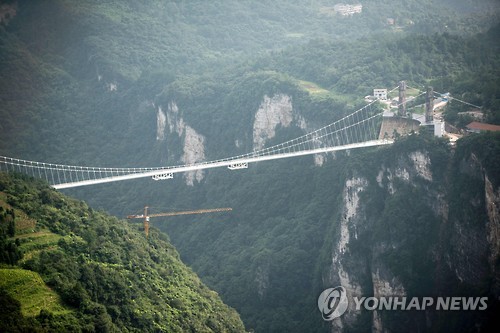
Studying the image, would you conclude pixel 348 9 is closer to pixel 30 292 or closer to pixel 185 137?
pixel 185 137

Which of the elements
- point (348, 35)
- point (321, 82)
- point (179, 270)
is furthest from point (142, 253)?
point (348, 35)

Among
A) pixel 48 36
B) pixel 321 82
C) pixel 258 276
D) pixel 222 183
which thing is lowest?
pixel 258 276

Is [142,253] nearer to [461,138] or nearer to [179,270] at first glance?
[179,270]

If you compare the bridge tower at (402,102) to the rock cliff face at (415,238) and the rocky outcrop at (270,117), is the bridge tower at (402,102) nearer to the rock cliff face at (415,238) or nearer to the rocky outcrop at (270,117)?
the rock cliff face at (415,238)

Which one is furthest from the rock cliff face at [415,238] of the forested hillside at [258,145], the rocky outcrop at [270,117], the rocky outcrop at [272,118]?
the rocky outcrop at [270,117]

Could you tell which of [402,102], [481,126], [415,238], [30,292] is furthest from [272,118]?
[30,292]
